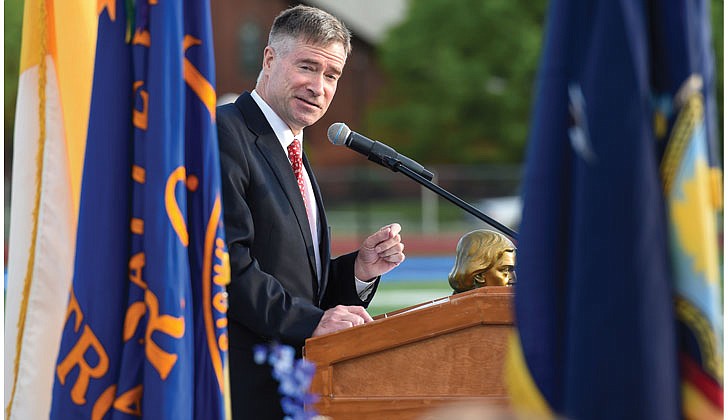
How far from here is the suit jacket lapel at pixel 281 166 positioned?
3.29 meters

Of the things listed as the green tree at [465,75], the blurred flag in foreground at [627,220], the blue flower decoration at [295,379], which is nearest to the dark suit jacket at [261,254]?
the blue flower decoration at [295,379]

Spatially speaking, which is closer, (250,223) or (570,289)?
(570,289)

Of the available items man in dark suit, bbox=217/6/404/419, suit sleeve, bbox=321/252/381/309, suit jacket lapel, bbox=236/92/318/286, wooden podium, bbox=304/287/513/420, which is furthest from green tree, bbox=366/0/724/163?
wooden podium, bbox=304/287/513/420

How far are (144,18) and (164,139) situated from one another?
1.03 feet

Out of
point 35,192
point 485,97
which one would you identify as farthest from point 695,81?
point 485,97

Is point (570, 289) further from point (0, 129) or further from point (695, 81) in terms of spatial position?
point (0, 129)

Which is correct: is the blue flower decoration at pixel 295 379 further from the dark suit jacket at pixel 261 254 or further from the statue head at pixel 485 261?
the statue head at pixel 485 261

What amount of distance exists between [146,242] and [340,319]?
0.73 metres

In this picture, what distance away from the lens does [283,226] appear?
322 centimetres

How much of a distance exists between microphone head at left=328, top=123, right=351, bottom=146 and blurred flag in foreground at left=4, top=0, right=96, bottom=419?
0.81 metres

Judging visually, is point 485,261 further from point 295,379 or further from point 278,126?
point 295,379

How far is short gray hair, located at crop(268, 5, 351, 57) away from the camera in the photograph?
3385 millimetres

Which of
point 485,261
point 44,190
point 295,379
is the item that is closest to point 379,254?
point 485,261

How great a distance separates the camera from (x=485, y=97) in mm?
39625
